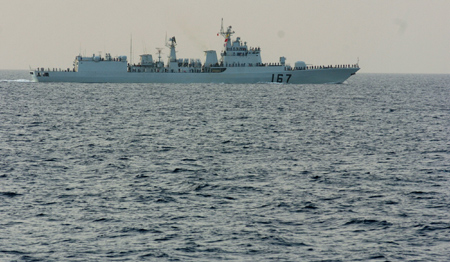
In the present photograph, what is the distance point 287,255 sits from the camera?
18000 mm

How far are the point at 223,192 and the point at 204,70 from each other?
108 m

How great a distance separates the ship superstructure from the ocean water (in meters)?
75.3

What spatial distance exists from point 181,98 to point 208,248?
76769mm

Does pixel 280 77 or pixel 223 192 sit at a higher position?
pixel 280 77

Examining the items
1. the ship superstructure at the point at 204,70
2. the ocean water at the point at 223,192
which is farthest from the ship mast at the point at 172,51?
the ocean water at the point at 223,192

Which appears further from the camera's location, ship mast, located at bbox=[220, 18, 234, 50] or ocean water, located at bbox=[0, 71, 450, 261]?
ship mast, located at bbox=[220, 18, 234, 50]

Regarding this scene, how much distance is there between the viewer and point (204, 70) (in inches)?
5241

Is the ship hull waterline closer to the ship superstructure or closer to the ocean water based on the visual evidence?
the ship superstructure

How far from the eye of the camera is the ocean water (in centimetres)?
1870

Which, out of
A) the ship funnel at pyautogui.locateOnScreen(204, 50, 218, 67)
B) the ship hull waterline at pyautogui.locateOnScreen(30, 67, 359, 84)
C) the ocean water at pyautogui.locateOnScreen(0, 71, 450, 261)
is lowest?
the ocean water at pyautogui.locateOnScreen(0, 71, 450, 261)

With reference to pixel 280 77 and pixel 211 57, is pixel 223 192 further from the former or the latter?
pixel 211 57

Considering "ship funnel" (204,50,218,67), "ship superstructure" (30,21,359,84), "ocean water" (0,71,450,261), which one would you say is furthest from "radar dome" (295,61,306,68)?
"ocean water" (0,71,450,261)

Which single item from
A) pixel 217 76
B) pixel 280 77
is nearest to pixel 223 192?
pixel 217 76

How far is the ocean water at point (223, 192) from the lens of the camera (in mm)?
18703
